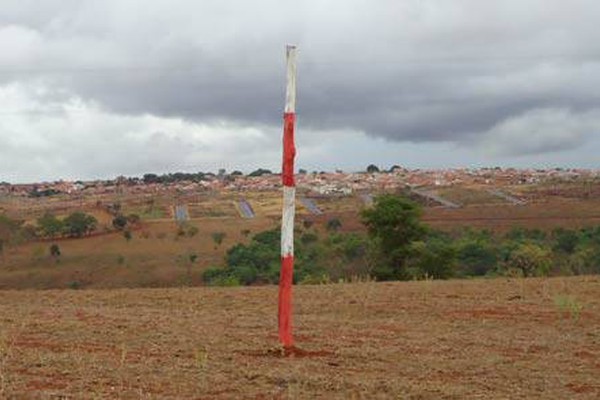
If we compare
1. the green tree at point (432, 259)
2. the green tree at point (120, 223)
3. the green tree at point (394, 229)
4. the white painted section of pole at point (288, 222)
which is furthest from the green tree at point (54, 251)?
the white painted section of pole at point (288, 222)

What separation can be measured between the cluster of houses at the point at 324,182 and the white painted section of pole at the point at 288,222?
276 feet

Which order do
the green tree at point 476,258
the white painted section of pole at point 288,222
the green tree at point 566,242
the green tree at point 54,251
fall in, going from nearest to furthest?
1. the white painted section of pole at point 288,222
2. the green tree at point 476,258
3. the green tree at point 566,242
4. the green tree at point 54,251

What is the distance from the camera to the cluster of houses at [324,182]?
101188 millimetres

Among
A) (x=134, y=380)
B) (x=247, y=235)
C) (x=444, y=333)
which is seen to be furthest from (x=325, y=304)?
(x=247, y=235)

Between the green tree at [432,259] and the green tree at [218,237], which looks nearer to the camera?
the green tree at [432,259]

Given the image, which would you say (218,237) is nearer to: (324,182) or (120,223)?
(120,223)

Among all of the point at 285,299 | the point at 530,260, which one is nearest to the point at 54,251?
the point at 530,260

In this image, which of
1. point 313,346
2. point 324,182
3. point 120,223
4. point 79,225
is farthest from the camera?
point 324,182

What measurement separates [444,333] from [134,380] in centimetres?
551

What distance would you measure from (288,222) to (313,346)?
5.31 feet

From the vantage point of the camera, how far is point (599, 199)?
80000 mm

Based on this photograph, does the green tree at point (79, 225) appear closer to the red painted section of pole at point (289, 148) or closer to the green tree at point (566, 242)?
the green tree at point (566, 242)

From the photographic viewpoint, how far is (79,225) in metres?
62.5

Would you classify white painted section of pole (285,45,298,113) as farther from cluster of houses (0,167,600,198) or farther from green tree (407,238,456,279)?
cluster of houses (0,167,600,198)
